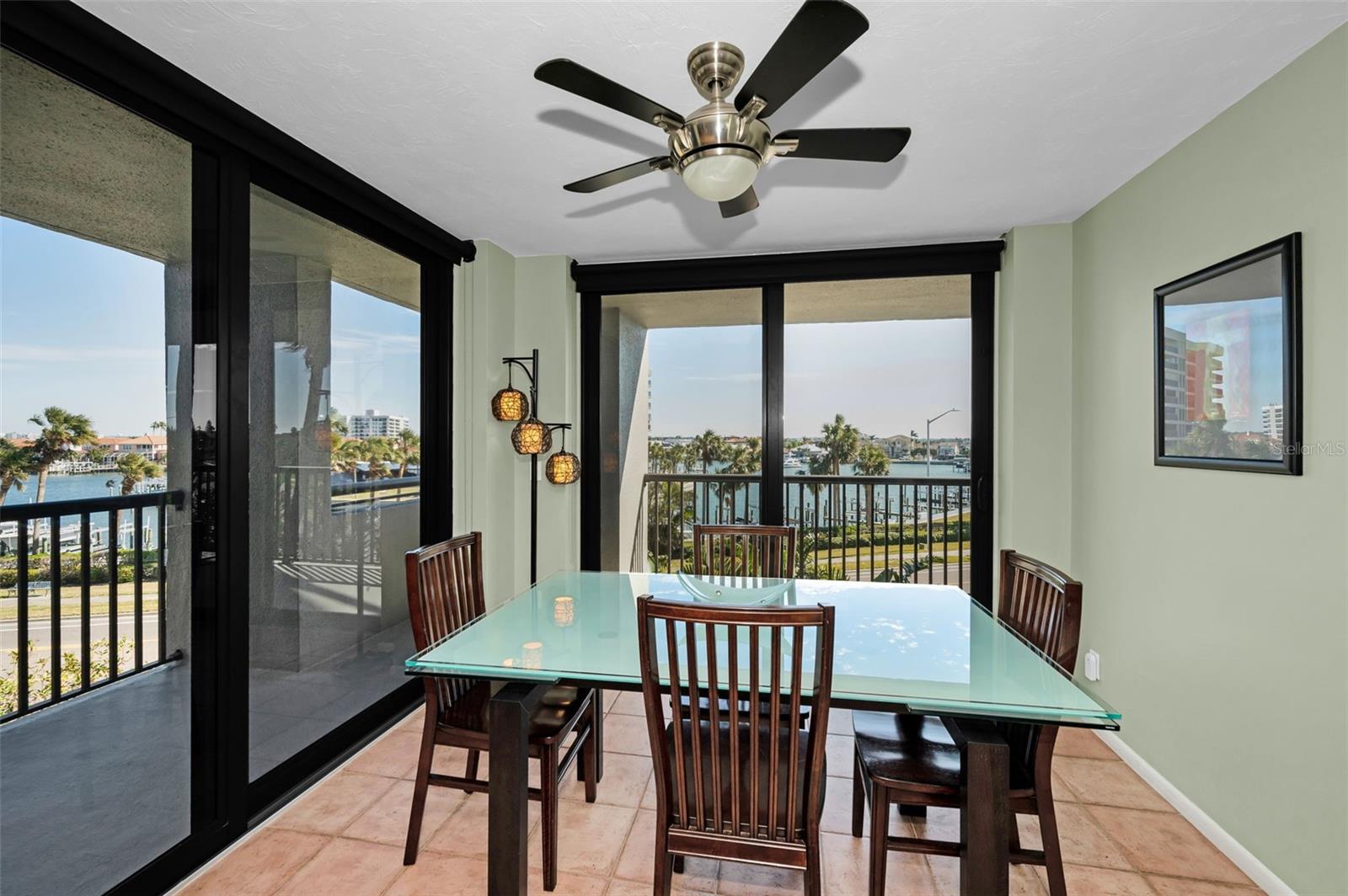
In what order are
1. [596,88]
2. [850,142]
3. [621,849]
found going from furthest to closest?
[621,849], [850,142], [596,88]

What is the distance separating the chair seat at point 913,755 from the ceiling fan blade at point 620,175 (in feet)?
5.75


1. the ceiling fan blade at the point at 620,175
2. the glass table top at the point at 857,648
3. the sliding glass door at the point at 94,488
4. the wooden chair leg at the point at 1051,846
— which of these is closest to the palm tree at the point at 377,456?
the sliding glass door at the point at 94,488

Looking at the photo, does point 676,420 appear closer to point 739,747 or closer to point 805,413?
point 805,413

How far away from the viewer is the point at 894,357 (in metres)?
3.85

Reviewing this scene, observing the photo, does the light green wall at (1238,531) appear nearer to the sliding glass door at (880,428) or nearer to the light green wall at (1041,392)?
the light green wall at (1041,392)

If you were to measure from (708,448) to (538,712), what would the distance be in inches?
88.8

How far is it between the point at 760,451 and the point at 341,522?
2339 mm

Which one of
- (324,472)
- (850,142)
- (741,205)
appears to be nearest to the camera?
(850,142)

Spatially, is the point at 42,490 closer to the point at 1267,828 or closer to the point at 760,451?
the point at 760,451

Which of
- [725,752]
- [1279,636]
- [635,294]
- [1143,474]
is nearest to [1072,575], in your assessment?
[1143,474]

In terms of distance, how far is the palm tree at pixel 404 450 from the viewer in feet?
10.4

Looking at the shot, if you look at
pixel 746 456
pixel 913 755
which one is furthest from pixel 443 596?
pixel 746 456

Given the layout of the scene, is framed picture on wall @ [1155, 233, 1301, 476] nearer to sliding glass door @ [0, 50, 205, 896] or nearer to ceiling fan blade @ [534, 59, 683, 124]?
ceiling fan blade @ [534, 59, 683, 124]

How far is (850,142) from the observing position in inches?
64.6
